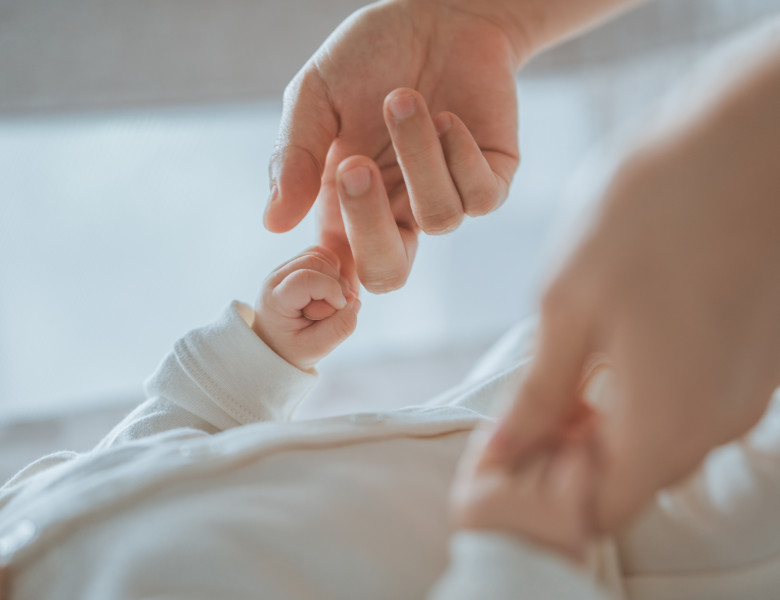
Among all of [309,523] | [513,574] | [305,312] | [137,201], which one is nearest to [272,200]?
[305,312]

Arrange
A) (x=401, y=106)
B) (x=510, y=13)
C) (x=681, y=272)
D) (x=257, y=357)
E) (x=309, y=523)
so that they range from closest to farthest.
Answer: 1. (x=681, y=272)
2. (x=309, y=523)
3. (x=401, y=106)
4. (x=257, y=357)
5. (x=510, y=13)

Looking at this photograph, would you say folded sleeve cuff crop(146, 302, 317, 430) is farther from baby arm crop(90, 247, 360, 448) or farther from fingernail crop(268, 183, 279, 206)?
fingernail crop(268, 183, 279, 206)

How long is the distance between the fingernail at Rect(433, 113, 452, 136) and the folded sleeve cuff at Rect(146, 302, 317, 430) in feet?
0.90

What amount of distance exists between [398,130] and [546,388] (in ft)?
1.16

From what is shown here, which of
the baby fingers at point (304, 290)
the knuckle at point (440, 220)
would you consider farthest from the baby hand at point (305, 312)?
the knuckle at point (440, 220)

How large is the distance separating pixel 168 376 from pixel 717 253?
572mm

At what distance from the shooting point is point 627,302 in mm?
346

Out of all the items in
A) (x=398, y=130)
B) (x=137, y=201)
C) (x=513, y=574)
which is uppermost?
(x=137, y=201)

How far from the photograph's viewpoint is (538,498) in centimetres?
38

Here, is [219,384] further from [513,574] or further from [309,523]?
[513,574]

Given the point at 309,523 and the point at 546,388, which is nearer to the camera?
the point at 546,388

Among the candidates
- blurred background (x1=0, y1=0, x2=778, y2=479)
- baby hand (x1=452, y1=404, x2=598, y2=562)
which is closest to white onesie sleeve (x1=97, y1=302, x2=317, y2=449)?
baby hand (x1=452, y1=404, x2=598, y2=562)

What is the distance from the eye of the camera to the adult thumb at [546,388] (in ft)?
1.19

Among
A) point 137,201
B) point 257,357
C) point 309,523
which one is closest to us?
point 309,523
